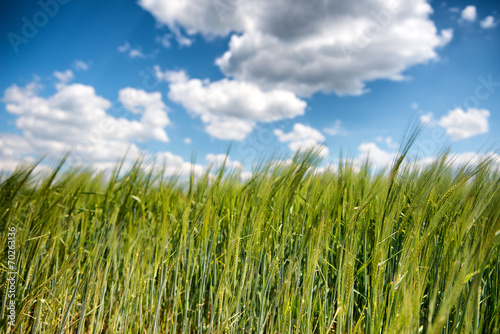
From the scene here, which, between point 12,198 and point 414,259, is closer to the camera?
point 414,259

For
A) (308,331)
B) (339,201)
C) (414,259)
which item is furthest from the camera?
(339,201)

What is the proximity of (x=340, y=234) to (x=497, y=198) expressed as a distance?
2.13 ft

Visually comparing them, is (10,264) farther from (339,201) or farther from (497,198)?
(497,198)

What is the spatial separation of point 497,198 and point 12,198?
7.96ft

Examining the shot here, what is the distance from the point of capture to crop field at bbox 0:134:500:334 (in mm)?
1184

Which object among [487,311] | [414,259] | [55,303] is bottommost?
[55,303]

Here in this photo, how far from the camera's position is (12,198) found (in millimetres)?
1894

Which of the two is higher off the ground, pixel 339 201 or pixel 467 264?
pixel 339 201

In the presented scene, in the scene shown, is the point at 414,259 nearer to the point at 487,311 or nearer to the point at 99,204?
the point at 487,311

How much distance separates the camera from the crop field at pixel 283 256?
1.18 metres

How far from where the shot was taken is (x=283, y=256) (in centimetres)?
139

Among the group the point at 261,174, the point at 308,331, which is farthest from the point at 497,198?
the point at 261,174

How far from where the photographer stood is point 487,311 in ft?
4.44

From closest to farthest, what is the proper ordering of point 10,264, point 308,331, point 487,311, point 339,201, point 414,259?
point 414,259
point 308,331
point 487,311
point 339,201
point 10,264
